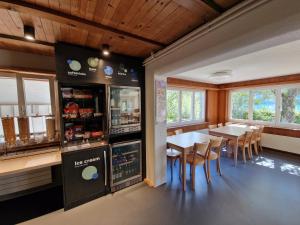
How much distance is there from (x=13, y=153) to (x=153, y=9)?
2631 millimetres

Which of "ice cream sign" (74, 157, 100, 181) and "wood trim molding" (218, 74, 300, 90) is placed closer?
"ice cream sign" (74, 157, 100, 181)

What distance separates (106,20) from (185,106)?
391cm

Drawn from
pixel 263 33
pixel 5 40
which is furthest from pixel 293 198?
pixel 5 40

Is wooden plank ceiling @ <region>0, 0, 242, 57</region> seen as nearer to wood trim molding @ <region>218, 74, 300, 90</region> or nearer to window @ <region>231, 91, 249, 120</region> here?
wood trim molding @ <region>218, 74, 300, 90</region>

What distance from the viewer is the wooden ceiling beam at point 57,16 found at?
3.82ft

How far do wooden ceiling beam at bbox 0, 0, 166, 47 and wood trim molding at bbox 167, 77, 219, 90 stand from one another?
2566 mm

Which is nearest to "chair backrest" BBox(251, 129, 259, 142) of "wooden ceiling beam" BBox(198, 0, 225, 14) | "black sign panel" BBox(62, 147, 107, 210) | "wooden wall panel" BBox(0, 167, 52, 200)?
"wooden ceiling beam" BBox(198, 0, 225, 14)

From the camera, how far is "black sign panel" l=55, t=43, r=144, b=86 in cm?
192

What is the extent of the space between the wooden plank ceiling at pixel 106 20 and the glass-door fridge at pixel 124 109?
0.76m

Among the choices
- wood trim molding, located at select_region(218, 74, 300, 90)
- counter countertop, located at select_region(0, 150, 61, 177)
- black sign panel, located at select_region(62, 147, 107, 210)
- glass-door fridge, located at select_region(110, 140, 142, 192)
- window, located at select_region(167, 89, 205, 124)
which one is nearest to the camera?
counter countertop, located at select_region(0, 150, 61, 177)

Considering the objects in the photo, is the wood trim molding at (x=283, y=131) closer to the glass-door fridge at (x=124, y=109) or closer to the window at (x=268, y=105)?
the window at (x=268, y=105)

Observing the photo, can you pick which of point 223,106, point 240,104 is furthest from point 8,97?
point 240,104

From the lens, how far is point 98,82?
85.2 inches

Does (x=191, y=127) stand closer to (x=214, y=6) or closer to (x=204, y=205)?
(x=204, y=205)
